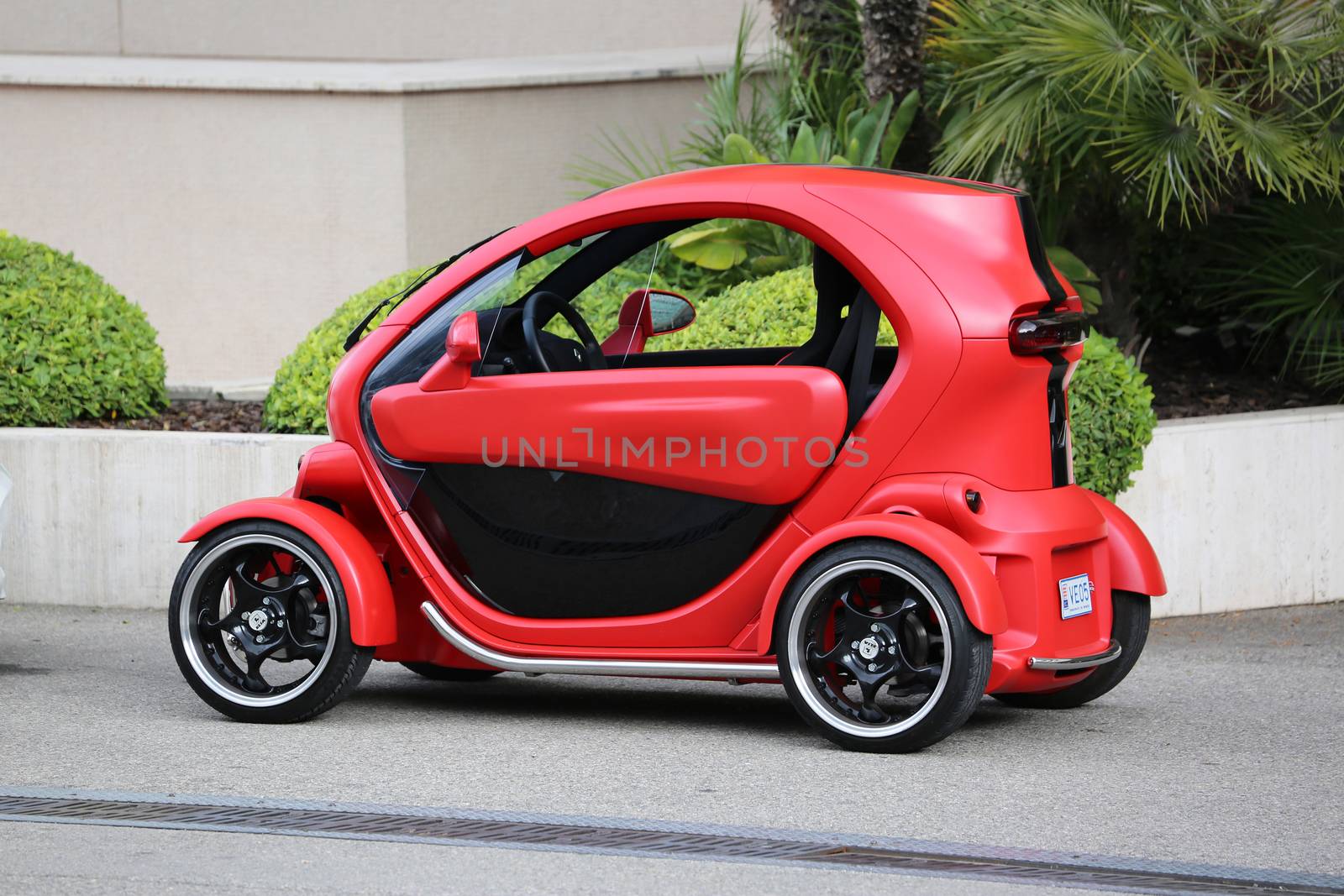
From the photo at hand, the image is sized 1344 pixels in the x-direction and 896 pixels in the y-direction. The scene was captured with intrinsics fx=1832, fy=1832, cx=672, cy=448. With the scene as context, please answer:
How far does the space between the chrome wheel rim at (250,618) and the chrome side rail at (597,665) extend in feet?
1.28

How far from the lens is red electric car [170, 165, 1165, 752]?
17.9 feet

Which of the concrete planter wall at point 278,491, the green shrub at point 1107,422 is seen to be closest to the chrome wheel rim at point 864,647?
the green shrub at point 1107,422

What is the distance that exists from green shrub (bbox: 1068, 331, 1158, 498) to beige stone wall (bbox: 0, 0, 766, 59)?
808cm

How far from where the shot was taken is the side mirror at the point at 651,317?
254 inches

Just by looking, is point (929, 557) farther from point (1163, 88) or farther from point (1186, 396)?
point (1186, 396)

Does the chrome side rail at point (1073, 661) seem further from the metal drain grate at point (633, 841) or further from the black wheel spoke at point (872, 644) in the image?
the metal drain grate at point (633, 841)

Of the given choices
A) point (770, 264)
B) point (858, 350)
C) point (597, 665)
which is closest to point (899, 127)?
point (770, 264)

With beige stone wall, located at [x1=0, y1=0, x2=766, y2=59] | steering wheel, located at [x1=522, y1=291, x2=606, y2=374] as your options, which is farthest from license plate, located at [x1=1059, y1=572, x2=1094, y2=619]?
beige stone wall, located at [x1=0, y1=0, x2=766, y2=59]

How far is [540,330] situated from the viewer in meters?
6.05

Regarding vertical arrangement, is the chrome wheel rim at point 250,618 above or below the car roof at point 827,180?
below

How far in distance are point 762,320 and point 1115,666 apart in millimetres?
2552

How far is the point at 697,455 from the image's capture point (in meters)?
5.65

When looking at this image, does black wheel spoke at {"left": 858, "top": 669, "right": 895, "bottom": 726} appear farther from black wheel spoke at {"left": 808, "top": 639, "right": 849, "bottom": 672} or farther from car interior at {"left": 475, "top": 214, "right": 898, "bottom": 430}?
car interior at {"left": 475, "top": 214, "right": 898, "bottom": 430}

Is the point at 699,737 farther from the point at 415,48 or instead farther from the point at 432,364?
the point at 415,48
